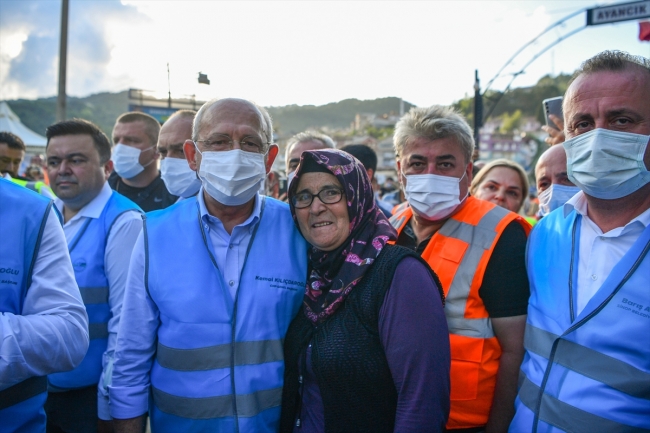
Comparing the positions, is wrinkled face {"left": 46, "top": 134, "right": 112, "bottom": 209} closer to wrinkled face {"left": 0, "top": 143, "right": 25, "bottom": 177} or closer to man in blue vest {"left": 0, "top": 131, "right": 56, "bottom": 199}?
man in blue vest {"left": 0, "top": 131, "right": 56, "bottom": 199}

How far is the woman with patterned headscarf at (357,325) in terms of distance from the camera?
1675mm

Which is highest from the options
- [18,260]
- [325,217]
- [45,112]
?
[45,112]

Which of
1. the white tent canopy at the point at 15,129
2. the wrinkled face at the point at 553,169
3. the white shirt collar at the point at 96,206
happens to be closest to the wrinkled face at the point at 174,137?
the white shirt collar at the point at 96,206

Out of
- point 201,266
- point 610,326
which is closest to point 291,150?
point 201,266

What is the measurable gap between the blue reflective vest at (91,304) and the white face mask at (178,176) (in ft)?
3.80

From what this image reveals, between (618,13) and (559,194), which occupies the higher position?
(618,13)

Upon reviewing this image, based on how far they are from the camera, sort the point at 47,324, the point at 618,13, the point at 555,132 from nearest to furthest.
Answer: the point at 47,324, the point at 555,132, the point at 618,13

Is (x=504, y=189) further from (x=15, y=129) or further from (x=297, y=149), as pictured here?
(x=15, y=129)

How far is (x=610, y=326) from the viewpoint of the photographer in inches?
68.7

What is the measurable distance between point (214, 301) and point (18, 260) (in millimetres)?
749

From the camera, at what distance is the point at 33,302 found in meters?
1.66

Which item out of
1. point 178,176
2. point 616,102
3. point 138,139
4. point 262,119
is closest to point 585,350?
point 616,102

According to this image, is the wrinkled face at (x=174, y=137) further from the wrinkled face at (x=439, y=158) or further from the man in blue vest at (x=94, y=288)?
the wrinkled face at (x=439, y=158)

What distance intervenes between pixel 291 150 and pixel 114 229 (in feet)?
7.76
